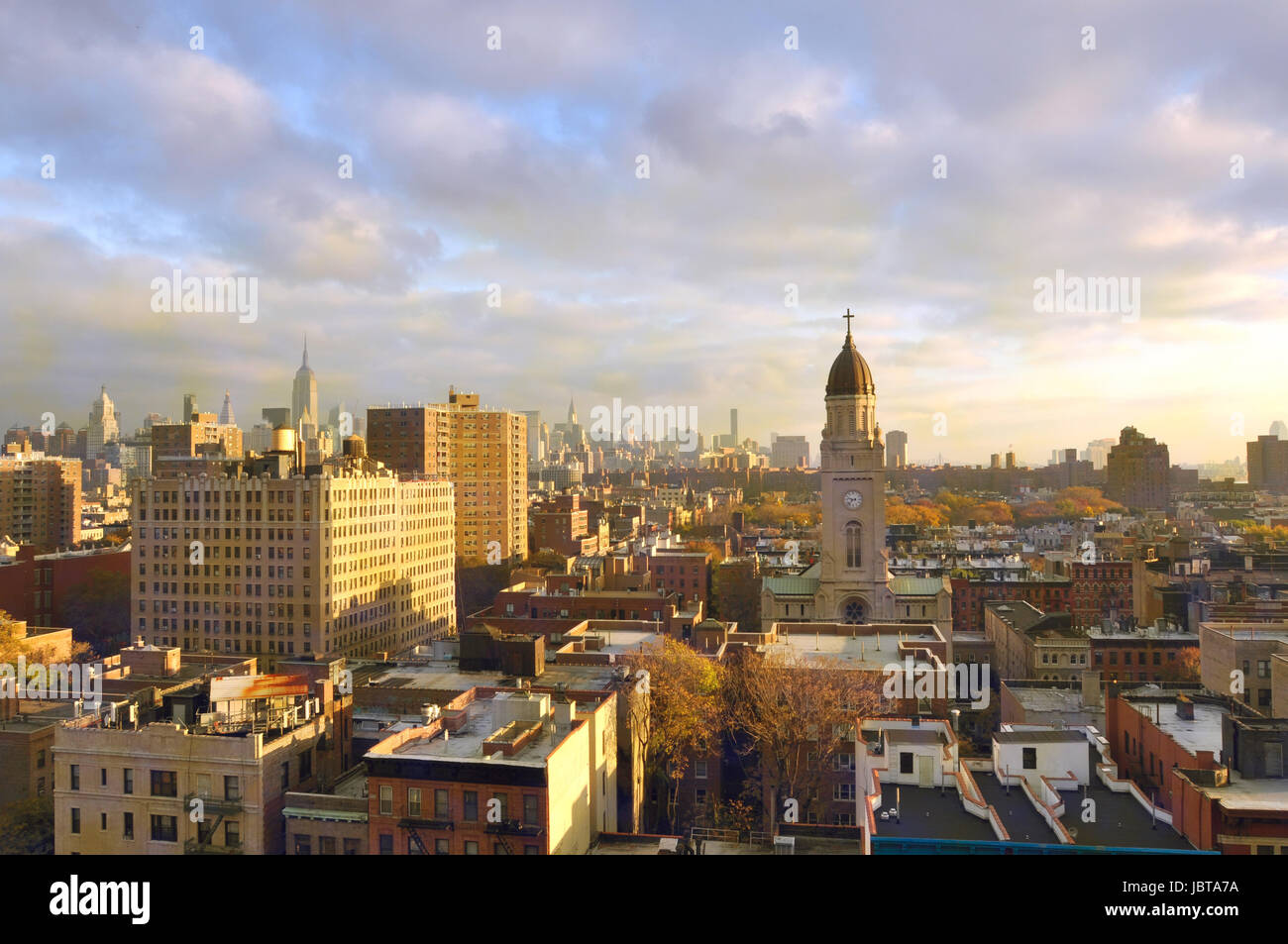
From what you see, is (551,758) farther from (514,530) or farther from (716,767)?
(514,530)

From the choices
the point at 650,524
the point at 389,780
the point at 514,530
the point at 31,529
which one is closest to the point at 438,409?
the point at 514,530

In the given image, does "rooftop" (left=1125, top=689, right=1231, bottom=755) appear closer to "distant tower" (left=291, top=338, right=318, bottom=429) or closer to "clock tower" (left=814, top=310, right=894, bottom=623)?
"clock tower" (left=814, top=310, right=894, bottom=623)

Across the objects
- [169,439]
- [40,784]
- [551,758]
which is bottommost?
[40,784]

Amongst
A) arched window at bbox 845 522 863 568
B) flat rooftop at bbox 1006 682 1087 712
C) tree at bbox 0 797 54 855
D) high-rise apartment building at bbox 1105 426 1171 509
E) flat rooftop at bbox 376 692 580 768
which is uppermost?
high-rise apartment building at bbox 1105 426 1171 509

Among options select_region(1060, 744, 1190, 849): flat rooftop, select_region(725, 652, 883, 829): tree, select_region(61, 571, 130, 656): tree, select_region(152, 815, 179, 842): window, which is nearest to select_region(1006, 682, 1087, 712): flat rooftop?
select_region(725, 652, 883, 829): tree

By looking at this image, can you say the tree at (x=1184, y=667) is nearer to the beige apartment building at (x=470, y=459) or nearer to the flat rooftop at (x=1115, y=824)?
the flat rooftop at (x=1115, y=824)
